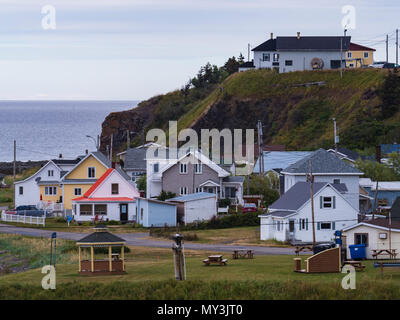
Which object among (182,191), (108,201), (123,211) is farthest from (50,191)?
(182,191)

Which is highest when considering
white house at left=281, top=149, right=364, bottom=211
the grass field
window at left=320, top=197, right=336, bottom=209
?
white house at left=281, top=149, right=364, bottom=211

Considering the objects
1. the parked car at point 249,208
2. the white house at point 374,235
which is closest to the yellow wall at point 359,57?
the parked car at point 249,208

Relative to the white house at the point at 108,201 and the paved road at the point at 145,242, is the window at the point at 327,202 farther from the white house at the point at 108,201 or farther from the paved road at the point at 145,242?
the white house at the point at 108,201

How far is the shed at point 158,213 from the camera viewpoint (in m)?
67.4

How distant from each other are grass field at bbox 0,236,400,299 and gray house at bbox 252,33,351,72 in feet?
339

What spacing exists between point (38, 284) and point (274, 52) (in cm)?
11610

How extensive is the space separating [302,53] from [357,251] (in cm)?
9975

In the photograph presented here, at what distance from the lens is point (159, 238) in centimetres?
5984

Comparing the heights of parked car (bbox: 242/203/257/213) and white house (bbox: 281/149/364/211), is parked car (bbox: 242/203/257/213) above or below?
below

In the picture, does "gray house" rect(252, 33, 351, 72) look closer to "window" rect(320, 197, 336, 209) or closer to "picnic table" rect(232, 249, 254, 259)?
"window" rect(320, 197, 336, 209)

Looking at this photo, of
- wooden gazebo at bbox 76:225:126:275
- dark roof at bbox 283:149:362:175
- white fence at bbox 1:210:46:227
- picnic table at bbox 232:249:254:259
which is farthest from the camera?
dark roof at bbox 283:149:362:175

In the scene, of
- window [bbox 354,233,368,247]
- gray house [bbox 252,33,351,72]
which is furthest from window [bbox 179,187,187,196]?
gray house [bbox 252,33,351,72]

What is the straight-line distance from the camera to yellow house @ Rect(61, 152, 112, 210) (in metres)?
76.5

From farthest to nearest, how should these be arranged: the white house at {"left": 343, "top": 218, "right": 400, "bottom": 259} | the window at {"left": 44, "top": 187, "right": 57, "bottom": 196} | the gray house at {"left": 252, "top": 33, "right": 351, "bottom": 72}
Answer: the gray house at {"left": 252, "top": 33, "right": 351, "bottom": 72} → the window at {"left": 44, "top": 187, "right": 57, "bottom": 196} → the white house at {"left": 343, "top": 218, "right": 400, "bottom": 259}
